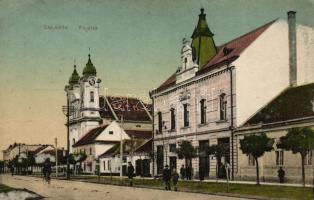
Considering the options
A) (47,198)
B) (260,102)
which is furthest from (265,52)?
(47,198)

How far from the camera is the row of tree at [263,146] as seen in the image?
19406 millimetres

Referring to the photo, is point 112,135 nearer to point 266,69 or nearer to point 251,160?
point 251,160

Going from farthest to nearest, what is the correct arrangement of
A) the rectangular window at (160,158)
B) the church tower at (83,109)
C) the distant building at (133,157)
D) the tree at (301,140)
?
the church tower at (83,109)
the distant building at (133,157)
the rectangular window at (160,158)
the tree at (301,140)

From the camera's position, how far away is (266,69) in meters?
26.1

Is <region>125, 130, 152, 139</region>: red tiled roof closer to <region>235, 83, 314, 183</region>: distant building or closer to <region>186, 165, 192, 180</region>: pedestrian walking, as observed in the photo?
<region>186, 165, 192, 180</region>: pedestrian walking

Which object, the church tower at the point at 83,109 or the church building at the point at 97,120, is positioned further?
the church tower at the point at 83,109

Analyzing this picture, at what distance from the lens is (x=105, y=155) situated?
50.8 metres

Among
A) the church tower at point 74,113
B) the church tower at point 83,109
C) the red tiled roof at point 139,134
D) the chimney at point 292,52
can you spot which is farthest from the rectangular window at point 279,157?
the church tower at point 74,113

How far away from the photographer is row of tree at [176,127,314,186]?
1941cm

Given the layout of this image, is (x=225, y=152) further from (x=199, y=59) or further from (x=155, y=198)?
(x=155, y=198)

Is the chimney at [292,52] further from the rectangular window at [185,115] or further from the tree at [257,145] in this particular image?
the rectangular window at [185,115]

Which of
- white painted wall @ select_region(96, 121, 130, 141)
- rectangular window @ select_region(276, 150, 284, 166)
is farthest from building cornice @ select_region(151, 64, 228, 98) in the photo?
white painted wall @ select_region(96, 121, 130, 141)

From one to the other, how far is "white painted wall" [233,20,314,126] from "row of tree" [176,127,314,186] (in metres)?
2.03

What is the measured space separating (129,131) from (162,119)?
20411 millimetres
